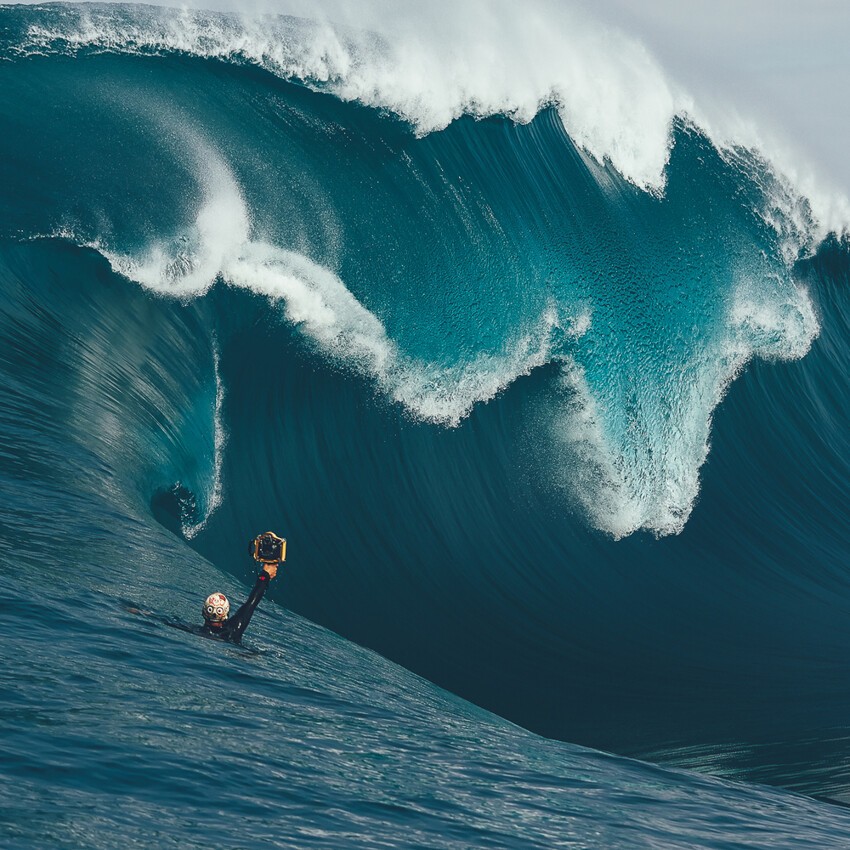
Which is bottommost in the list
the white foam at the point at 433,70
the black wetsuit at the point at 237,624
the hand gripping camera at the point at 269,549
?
the black wetsuit at the point at 237,624

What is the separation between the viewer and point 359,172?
45.0ft

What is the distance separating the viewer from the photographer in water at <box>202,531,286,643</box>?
6371mm

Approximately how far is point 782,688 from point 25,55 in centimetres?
1144

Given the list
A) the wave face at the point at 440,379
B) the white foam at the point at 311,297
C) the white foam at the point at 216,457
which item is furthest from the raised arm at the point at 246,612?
the white foam at the point at 311,297

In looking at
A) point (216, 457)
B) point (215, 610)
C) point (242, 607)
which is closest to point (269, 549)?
point (242, 607)

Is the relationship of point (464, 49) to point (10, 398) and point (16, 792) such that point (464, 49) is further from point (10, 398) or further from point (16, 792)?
point (16, 792)

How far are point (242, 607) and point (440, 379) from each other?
6.42m

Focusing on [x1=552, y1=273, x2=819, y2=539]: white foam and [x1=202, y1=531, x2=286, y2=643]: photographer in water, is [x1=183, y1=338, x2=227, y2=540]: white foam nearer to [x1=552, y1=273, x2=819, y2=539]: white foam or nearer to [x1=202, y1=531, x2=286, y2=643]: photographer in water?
[x1=202, y1=531, x2=286, y2=643]: photographer in water

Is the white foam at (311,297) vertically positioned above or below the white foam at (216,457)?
above

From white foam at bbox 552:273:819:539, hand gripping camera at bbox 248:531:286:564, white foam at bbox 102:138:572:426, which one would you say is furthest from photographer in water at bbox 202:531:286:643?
white foam at bbox 552:273:819:539

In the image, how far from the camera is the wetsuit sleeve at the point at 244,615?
21.0ft

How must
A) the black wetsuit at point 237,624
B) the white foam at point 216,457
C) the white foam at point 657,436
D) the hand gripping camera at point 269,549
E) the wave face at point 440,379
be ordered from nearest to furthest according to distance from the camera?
the black wetsuit at point 237,624 < the hand gripping camera at point 269,549 < the wave face at point 440,379 < the white foam at point 216,457 < the white foam at point 657,436

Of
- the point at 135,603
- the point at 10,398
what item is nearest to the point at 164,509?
the point at 10,398

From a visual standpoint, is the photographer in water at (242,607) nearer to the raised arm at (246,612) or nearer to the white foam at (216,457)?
the raised arm at (246,612)
